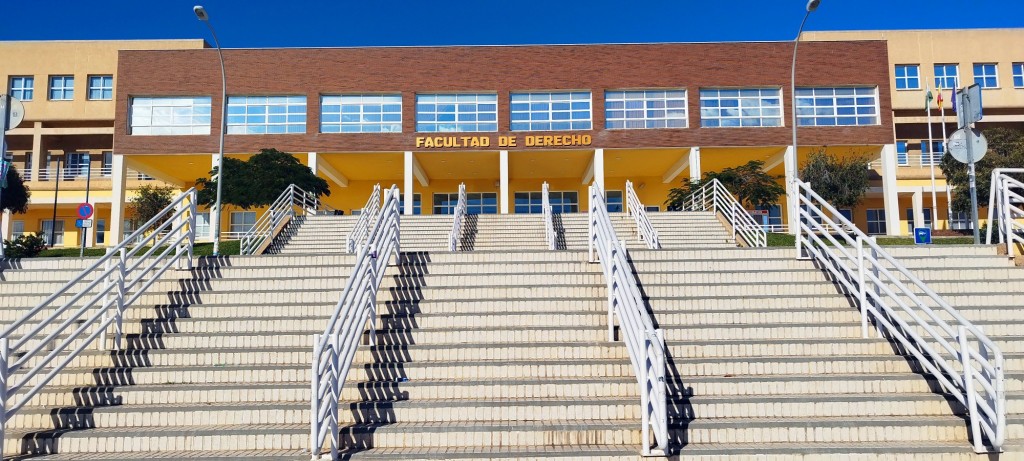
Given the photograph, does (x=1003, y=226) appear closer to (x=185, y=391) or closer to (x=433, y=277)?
(x=433, y=277)

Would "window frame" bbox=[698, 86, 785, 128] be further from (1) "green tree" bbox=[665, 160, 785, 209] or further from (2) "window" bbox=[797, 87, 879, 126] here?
(1) "green tree" bbox=[665, 160, 785, 209]

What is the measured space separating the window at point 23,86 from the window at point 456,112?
97.7ft

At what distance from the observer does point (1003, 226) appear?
9.03 metres

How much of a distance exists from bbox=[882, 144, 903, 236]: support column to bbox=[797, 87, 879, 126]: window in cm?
145

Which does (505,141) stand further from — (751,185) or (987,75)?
(987,75)

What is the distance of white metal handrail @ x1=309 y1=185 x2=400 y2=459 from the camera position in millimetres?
5164

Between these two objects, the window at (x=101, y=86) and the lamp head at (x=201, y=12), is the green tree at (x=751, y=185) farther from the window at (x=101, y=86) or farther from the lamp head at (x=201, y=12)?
the window at (x=101, y=86)

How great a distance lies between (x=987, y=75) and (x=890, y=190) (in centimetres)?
2045

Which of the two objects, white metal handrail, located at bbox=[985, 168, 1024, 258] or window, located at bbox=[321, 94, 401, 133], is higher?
window, located at bbox=[321, 94, 401, 133]

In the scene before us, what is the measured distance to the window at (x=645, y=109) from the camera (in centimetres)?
2984

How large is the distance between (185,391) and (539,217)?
12.3 metres

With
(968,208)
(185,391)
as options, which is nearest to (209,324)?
(185,391)

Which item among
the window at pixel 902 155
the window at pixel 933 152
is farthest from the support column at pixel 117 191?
the window at pixel 933 152

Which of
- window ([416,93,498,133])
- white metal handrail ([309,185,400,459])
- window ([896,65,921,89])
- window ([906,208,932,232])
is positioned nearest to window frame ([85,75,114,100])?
window ([416,93,498,133])
